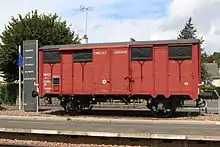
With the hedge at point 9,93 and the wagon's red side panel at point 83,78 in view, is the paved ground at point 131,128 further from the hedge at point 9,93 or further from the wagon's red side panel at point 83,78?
the hedge at point 9,93

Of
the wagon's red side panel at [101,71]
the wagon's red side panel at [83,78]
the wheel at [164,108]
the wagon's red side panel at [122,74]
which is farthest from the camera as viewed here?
the wagon's red side panel at [83,78]

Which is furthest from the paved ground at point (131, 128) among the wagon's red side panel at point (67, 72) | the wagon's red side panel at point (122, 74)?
the wagon's red side panel at point (67, 72)

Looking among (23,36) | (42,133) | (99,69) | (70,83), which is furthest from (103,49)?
(23,36)

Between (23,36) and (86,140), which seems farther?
(23,36)

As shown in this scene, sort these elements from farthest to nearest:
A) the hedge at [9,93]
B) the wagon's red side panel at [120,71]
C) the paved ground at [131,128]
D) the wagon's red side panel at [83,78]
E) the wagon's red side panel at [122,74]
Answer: the hedge at [9,93], the wagon's red side panel at [83,78], the wagon's red side panel at [120,71], the wagon's red side panel at [122,74], the paved ground at [131,128]

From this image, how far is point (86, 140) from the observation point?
37.8ft

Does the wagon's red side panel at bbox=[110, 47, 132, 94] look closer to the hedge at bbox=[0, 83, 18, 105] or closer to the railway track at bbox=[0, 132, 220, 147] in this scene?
the railway track at bbox=[0, 132, 220, 147]

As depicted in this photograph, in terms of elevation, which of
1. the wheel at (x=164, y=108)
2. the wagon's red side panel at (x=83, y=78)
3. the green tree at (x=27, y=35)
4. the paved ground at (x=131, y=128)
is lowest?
the paved ground at (x=131, y=128)

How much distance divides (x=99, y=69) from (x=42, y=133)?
1139cm

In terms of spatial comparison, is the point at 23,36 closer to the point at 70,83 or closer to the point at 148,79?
the point at 70,83

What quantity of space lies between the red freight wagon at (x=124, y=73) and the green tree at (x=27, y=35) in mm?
10491

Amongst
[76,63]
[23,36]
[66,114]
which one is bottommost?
[66,114]

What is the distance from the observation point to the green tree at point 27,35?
34750 mm

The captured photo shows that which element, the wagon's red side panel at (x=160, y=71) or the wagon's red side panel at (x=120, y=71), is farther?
the wagon's red side panel at (x=120, y=71)
